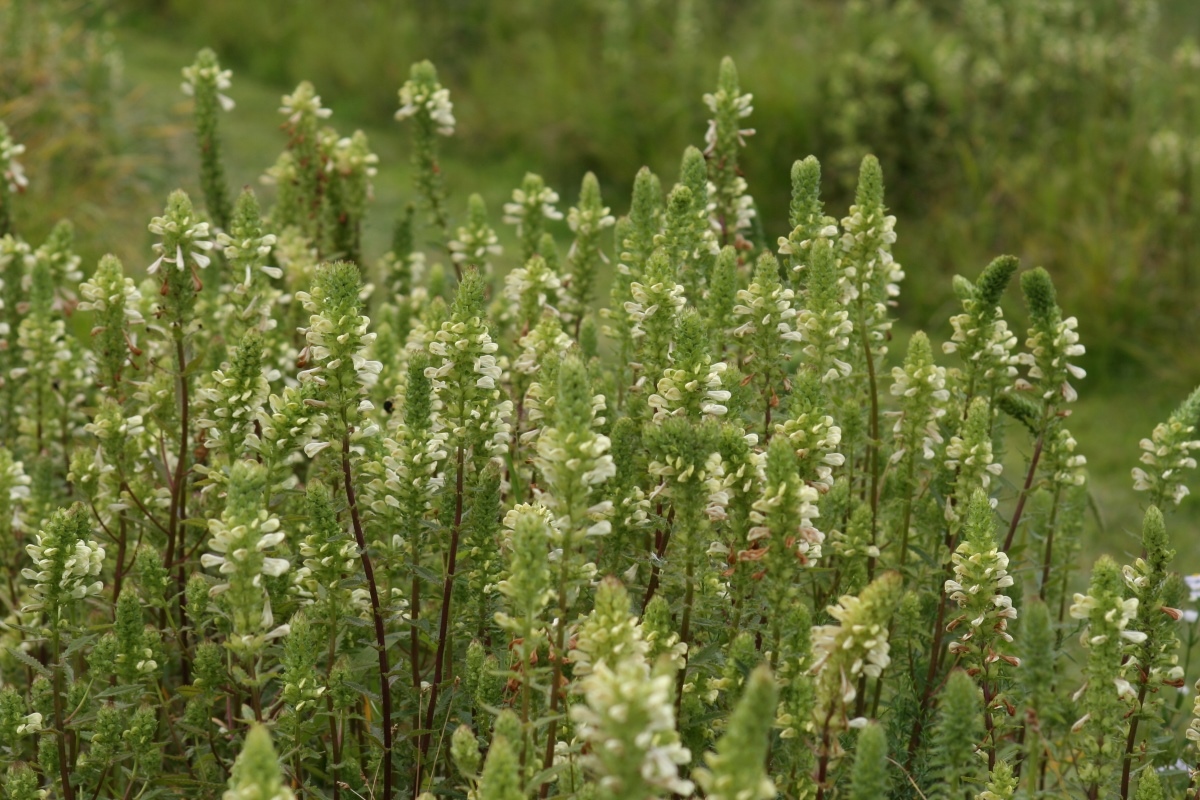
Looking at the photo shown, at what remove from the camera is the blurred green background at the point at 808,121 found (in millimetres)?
7578

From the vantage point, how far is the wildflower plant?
2246mm

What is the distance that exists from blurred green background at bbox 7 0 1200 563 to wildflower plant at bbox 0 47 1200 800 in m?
3.21

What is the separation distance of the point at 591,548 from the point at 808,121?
21.1 feet

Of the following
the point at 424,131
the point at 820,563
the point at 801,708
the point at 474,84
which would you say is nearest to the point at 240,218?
the point at 424,131

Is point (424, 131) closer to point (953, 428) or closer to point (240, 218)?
point (240, 218)

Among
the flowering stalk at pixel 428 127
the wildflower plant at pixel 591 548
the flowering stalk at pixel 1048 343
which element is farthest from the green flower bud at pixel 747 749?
the flowering stalk at pixel 428 127

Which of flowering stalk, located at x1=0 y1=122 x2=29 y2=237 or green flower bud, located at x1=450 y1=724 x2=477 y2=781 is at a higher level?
flowering stalk, located at x1=0 y1=122 x2=29 y2=237

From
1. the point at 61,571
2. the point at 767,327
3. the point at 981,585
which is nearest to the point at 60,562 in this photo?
the point at 61,571

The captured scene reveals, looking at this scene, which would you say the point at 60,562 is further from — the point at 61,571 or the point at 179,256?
the point at 179,256

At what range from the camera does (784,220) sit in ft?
29.6

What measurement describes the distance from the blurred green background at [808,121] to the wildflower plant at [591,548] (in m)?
3.21

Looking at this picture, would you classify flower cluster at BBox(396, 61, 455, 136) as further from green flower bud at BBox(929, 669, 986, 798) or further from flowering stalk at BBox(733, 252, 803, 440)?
green flower bud at BBox(929, 669, 986, 798)

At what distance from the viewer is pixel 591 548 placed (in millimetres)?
3322

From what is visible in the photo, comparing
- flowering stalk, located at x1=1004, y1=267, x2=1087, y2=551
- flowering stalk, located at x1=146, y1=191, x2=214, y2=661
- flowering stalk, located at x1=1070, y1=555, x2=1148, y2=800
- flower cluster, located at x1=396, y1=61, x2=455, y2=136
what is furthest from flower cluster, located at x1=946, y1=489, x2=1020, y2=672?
flower cluster, located at x1=396, y1=61, x2=455, y2=136
